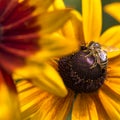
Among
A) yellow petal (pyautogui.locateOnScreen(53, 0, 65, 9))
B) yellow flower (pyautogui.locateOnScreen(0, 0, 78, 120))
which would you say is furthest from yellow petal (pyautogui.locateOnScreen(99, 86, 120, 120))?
yellow flower (pyautogui.locateOnScreen(0, 0, 78, 120))

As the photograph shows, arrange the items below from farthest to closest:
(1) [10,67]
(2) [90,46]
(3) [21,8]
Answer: (2) [90,46] < (3) [21,8] < (1) [10,67]

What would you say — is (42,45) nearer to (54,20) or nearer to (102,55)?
(54,20)

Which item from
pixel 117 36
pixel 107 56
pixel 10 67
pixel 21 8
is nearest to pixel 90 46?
pixel 107 56

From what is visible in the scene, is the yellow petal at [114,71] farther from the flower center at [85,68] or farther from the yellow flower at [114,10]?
the yellow flower at [114,10]

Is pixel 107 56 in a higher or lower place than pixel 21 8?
lower

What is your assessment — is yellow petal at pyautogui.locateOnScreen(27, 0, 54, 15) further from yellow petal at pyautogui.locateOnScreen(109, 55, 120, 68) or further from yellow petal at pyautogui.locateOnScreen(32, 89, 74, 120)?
yellow petal at pyautogui.locateOnScreen(109, 55, 120, 68)

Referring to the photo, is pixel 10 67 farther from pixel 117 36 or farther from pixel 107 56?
pixel 117 36

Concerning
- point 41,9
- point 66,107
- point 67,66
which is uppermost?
point 41,9
